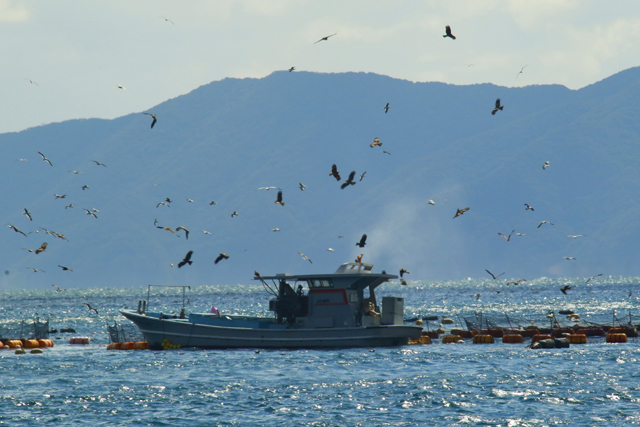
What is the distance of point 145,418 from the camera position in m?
27.8

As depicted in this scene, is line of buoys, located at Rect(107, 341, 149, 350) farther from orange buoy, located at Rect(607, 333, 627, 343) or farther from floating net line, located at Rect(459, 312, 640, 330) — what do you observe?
orange buoy, located at Rect(607, 333, 627, 343)

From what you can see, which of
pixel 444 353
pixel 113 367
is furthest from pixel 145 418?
pixel 444 353

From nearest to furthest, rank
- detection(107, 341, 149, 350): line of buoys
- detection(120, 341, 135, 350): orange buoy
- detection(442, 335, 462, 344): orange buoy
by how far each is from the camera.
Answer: detection(107, 341, 149, 350): line of buoys
detection(120, 341, 135, 350): orange buoy
detection(442, 335, 462, 344): orange buoy

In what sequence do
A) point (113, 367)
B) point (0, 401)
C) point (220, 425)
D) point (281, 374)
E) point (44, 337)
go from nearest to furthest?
point (220, 425)
point (0, 401)
point (281, 374)
point (113, 367)
point (44, 337)

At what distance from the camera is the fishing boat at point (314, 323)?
46.1m

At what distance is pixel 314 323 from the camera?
4644 centimetres

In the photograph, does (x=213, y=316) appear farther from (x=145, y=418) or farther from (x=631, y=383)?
(x=631, y=383)

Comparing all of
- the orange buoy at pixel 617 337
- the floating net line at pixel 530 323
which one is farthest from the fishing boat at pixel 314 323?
the orange buoy at pixel 617 337

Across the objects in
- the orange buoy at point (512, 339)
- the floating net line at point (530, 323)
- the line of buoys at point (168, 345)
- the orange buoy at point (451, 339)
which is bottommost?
the line of buoys at point (168, 345)

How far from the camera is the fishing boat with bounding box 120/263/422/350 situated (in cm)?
4612

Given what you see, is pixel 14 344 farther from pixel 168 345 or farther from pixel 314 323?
pixel 314 323

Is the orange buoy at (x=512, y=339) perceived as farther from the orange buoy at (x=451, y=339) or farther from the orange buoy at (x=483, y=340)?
the orange buoy at (x=451, y=339)

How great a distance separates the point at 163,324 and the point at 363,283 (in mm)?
12015

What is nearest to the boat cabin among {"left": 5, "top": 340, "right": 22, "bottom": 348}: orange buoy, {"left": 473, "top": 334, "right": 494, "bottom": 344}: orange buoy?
{"left": 473, "top": 334, "right": 494, "bottom": 344}: orange buoy
